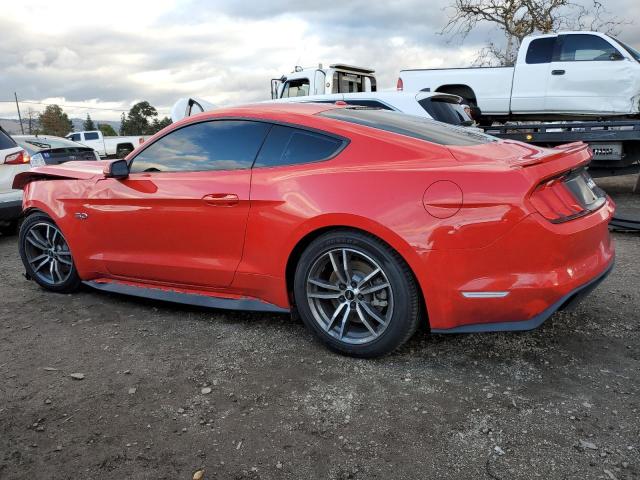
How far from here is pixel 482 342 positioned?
10.8 feet

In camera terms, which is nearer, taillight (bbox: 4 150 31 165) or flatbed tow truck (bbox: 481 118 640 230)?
taillight (bbox: 4 150 31 165)

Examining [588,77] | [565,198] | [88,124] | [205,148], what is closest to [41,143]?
[205,148]

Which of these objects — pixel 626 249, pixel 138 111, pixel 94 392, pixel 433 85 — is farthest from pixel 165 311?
pixel 138 111

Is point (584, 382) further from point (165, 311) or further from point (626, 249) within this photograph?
point (626, 249)

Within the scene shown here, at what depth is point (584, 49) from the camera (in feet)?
32.7

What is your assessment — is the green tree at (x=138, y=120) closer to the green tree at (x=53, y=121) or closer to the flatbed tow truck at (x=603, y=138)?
the green tree at (x=53, y=121)

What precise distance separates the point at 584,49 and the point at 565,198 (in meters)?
8.60

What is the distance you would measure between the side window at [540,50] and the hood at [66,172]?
8723mm

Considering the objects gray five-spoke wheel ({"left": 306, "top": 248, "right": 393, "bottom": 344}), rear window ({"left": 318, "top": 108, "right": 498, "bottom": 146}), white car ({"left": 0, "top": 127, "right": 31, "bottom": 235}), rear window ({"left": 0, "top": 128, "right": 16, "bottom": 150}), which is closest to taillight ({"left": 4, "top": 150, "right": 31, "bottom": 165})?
white car ({"left": 0, "top": 127, "right": 31, "bottom": 235})

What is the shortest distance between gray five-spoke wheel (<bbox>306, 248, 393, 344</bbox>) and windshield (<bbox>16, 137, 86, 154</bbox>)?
964 centimetres

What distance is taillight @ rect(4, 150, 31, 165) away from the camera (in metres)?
6.82

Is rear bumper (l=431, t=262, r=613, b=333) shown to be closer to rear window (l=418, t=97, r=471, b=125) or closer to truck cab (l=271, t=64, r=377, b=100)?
rear window (l=418, t=97, r=471, b=125)

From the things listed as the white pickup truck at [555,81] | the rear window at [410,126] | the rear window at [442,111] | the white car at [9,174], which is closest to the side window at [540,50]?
the white pickup truck at [555,81]

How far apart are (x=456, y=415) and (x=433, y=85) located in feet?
30.8
